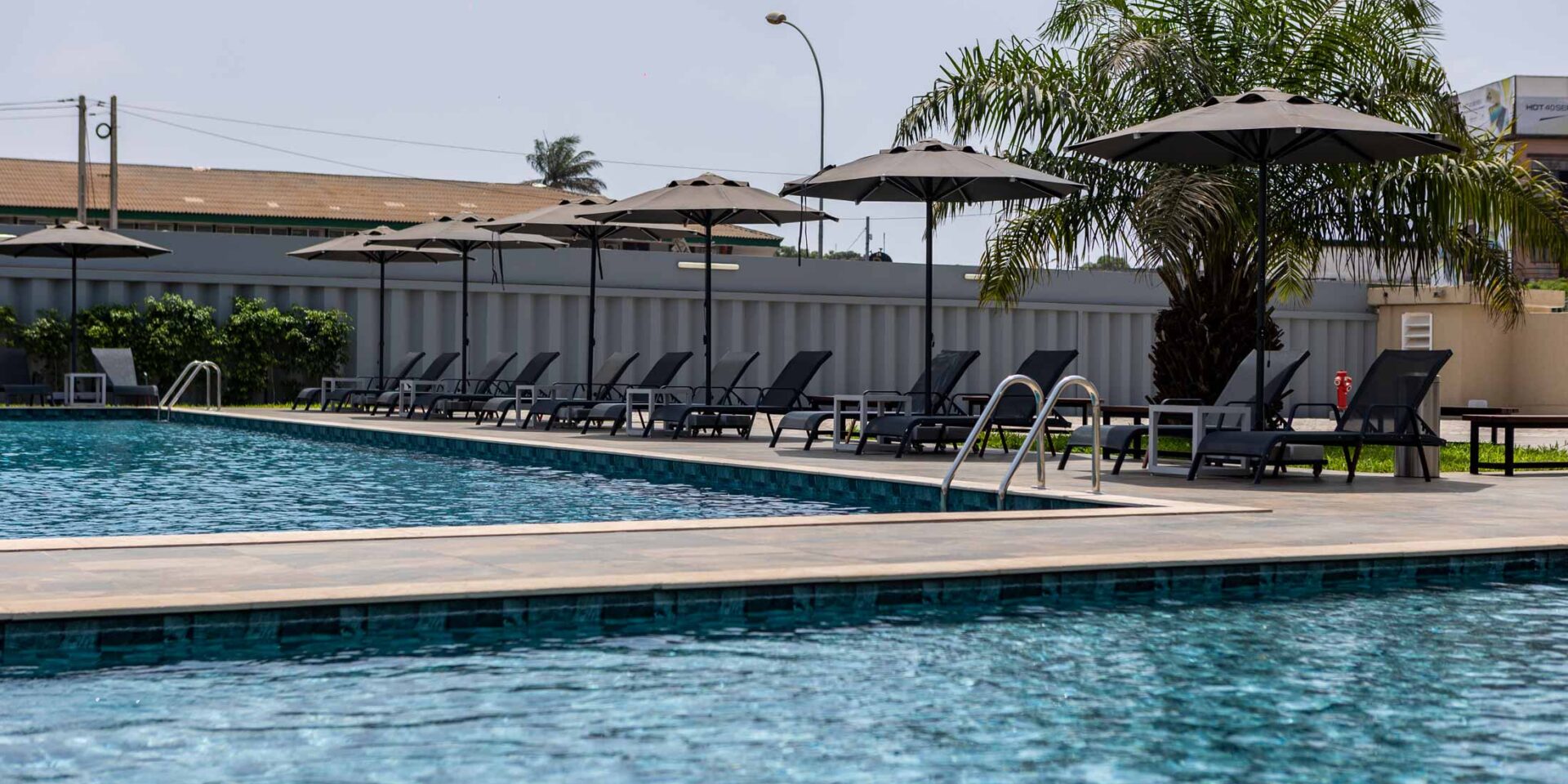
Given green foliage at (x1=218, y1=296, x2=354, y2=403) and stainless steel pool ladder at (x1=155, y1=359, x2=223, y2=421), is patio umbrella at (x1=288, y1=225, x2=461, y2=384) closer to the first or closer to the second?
green foliage at (x1=218, y1=296, x2=354, y2=403)

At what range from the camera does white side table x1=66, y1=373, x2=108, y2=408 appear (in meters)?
19.3

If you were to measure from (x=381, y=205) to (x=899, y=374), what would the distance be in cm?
2776

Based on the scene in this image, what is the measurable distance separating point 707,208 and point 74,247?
30.2ft

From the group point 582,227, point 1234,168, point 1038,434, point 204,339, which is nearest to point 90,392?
point 204,339

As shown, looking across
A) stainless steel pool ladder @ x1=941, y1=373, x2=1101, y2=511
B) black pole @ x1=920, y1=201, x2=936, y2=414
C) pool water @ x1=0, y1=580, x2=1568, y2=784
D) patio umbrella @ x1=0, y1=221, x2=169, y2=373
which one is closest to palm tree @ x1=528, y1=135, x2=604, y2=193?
patio umbrella @ x1=0, y1=221, x2=169, y2=373

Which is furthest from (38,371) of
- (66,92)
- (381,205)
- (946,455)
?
(381,205)

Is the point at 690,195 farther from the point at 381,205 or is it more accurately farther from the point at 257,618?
the point at 381,205

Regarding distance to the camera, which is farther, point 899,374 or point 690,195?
point 899,374

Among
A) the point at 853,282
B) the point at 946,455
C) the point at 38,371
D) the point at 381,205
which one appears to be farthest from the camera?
the point at 381,205

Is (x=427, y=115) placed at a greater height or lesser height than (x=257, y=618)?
greater

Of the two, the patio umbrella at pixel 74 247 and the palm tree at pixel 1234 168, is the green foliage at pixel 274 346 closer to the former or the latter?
the patio umbrella at pixel 74 247

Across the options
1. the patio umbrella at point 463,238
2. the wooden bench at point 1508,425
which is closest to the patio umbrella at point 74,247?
the patio umbrella at point 463,238

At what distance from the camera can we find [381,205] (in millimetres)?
48562

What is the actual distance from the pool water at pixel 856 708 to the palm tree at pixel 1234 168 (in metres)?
9.17
